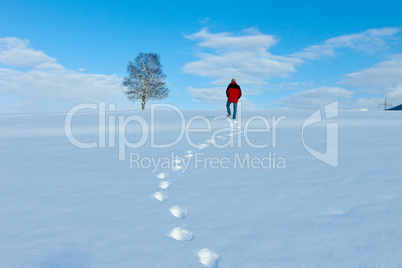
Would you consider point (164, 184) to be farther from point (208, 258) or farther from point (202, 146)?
point (202, 146)

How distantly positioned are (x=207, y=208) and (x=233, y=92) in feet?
26.9

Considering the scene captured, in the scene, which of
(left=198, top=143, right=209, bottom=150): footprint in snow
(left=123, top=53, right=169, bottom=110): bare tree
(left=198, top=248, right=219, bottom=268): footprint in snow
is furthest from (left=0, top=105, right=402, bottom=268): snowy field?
(left=123, top=53, right=169, bottom=110): bare tree

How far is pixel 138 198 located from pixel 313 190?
6.47ft

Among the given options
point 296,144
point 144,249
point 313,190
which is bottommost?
point 144,249

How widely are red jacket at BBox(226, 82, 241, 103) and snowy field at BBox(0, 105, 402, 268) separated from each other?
566 cm

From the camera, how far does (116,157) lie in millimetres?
4793

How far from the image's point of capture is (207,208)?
2.58 metres

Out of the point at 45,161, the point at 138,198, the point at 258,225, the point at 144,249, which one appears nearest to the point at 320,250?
the point at 258,225

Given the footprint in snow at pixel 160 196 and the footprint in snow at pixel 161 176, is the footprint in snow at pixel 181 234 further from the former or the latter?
the footprint in snow at pixel 161 176

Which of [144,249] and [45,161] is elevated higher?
[45,161]

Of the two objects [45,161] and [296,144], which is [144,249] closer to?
[45,161]

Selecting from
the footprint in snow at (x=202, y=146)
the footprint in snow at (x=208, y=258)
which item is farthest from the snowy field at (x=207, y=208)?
the footprint in snow at (x=202, y=146)

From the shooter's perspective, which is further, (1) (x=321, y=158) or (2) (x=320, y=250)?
(1) (x=321, y=158)

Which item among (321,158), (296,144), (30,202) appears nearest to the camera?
(30,202)
